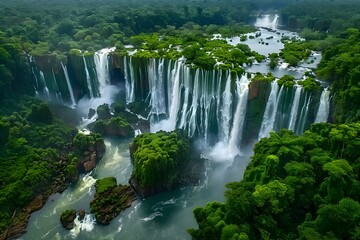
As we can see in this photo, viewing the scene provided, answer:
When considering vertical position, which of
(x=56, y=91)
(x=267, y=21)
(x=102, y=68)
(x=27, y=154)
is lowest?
(x=27, y=154)

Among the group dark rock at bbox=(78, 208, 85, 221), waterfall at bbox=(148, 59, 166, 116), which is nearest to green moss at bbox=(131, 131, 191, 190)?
dark rock at bbox=(78, 208, 85, 221)

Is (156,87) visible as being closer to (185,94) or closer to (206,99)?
(185,94)


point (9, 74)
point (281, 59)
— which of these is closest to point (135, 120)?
point (9, 74)

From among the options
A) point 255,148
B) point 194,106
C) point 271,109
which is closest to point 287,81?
point 271,109

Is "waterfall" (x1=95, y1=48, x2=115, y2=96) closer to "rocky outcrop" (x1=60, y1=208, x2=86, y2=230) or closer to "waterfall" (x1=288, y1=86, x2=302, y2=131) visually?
"rocky outcrop" (x1=60, y1=208, x2=86, y2=230)

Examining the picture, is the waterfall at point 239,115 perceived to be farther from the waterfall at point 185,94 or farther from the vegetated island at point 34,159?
the vegetated island at point 34,159

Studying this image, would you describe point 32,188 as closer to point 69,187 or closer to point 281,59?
point 69,187
